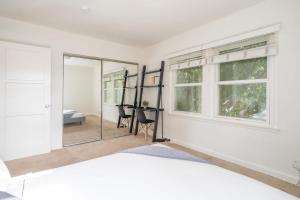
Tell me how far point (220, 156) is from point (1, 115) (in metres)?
3.75

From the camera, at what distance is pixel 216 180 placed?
1213 mm

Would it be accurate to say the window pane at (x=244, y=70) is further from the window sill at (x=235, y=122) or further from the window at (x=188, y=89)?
the window sill at (x=235, y=122)

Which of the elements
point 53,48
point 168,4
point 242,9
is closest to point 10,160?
point 53,48

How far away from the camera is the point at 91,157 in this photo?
2.91 m

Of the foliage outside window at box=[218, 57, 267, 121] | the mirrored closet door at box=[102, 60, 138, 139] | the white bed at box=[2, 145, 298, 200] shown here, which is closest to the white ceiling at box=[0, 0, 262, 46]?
the foliage outside window at box=[218, 57, 267, 121]

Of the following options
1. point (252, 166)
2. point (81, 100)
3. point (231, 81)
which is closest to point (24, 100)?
point (81, 100)

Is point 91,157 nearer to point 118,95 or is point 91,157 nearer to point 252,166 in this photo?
point 118,95

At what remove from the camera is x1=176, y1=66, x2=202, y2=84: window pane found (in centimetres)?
336

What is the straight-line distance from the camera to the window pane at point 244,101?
245 cm

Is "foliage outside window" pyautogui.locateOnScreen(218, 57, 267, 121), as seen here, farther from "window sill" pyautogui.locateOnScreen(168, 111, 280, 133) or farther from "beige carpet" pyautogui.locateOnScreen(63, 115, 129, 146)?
"beige carpet" pyautogui.locateOnScreen(63, 115, 129, 146)

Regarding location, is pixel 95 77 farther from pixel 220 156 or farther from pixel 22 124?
pixel 220 156

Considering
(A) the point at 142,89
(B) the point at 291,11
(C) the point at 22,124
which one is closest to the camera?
(B) the point at 291,11

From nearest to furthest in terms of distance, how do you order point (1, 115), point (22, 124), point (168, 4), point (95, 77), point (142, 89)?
point (168, 4) → point (1, 115) → point (22, 124) → point (95, 77) → point (142, 89)

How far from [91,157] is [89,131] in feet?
3.72
